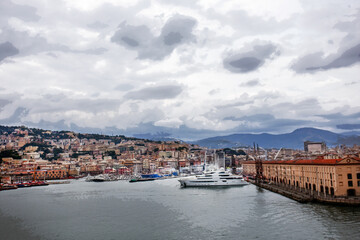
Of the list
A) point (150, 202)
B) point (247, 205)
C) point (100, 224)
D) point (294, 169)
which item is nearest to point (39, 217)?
point (100, 224)

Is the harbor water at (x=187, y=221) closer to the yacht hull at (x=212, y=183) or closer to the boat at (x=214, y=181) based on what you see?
the yacht hull at (x=212, y=183)

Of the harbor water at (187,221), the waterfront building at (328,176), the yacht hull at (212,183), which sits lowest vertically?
the harbor water at (187,221)

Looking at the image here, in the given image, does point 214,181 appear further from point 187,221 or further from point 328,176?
point 187,221

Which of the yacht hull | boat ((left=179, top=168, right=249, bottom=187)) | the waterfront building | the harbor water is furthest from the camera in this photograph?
boat ((left=179, top=168, right=249, bottom=187))

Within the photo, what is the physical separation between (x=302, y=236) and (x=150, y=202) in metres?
22.2

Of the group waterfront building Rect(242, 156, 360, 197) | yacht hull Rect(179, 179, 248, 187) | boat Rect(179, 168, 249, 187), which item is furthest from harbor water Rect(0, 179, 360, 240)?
boat Rect(179, 168, 249, 187)

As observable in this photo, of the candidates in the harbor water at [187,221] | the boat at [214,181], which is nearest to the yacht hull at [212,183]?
the boat at [214,181]

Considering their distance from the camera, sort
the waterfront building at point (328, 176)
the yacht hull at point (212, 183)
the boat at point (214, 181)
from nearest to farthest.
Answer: the waterfront building at point (328, 176) → the yacht hull at point (212, 183) → the boat at point (214, 181)

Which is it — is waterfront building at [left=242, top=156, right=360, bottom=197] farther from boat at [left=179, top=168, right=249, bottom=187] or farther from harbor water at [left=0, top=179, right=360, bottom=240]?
boat at [left=179, top=168, right=249, bottom=187]

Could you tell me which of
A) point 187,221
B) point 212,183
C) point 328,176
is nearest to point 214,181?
point 212,183

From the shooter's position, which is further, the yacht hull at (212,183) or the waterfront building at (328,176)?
the yacht hull at (212,183)

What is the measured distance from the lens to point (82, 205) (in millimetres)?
39438

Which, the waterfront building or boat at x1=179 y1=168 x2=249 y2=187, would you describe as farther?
boat at x1=179 y1=168 x2=249 y2=187

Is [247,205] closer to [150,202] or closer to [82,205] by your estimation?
[150,202]
